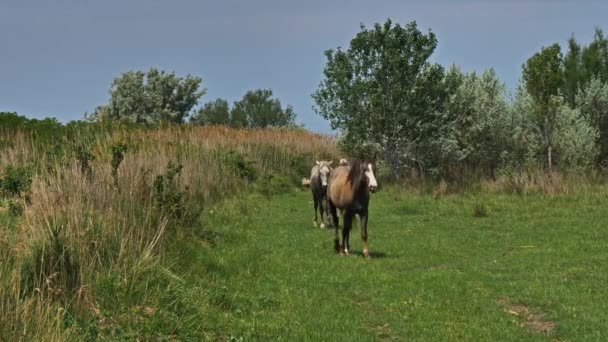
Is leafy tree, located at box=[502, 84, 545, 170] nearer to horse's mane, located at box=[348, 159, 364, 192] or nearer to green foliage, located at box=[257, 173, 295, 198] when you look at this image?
green foliage, located at box=[257, 173, 295, 198]

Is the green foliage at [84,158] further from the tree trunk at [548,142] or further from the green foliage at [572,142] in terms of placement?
the green foliage at [572,142]

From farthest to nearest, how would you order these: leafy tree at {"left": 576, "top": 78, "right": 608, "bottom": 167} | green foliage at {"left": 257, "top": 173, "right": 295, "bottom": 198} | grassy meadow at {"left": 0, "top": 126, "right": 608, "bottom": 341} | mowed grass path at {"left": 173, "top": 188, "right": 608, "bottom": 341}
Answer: leafy tree at {"left": 576, "top": 78, "right": 608, "bottom": 167} < green foliage at {"left": 257, "top": 173, "right": 295, "bottom": 198} < mowed grass path at {"left": 173, "top": 188, "right": 608, "bottom": 341} < grassy meadow at {"left": 0, "top": 126, "right": 608, "bottom": 341}

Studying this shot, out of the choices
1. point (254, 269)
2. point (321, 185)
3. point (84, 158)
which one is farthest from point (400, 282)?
point (321, 185)

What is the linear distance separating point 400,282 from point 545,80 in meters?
18.6

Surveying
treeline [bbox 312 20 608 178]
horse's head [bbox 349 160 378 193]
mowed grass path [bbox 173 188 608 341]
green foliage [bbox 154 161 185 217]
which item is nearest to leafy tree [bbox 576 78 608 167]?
treeline [bbox 312 20 608 178]

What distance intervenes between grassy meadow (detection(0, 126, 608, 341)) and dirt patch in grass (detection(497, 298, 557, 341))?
0.04 metres

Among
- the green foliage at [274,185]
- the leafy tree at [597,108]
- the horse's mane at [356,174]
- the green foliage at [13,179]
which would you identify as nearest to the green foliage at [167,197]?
the horse's mane at [356,174]

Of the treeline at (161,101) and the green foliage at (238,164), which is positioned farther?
the treeline at (161,101)

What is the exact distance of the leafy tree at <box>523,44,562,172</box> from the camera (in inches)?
1049

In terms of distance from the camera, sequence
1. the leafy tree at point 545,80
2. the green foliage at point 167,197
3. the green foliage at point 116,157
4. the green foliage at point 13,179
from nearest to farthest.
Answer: the green foliage at point 116,157, the green foliage at point 167,197, the green foliage at point 13,179, the leafy tree at point 545,80

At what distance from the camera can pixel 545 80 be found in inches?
1052

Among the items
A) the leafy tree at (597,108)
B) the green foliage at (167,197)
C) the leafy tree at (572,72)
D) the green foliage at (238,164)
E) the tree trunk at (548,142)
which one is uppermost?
the leafy tree at (572,72)

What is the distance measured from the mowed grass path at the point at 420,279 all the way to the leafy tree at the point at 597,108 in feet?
49.0

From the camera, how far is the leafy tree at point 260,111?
3196 inches
